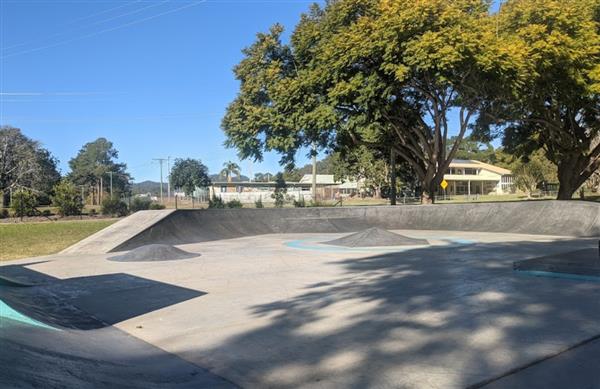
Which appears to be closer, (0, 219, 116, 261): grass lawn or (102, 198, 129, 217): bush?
(0, 219, 116, 261): grass lawn

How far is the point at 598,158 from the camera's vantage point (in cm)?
3353

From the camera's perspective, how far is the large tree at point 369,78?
22.1m

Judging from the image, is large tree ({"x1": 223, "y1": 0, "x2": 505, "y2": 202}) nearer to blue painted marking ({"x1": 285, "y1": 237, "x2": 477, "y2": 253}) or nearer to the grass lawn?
blue painted marking ({"x1": 285, "y1": 237, "x2": 477, "y2": 253})

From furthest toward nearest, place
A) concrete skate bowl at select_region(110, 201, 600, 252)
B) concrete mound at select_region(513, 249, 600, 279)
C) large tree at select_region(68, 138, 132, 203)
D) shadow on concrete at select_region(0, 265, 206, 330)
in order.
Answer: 1. large tree at select_region(68, 138, 132, 203)
2. concrete skate bowl at select_region(110, 201, 600, 252)
3. concrete mound at select_region(513, 249, 600, 279)
4. shadow on concrete at select_region(0, 265, 206, 330)

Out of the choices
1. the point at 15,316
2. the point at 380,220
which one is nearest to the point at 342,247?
the point at 380,220

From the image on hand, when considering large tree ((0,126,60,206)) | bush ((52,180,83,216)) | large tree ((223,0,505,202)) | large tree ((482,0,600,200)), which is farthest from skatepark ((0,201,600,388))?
large tree ((0,126,60,206))

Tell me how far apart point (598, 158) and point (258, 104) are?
73.2 feet

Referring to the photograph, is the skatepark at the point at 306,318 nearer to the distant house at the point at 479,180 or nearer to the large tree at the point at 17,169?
the large tree at the point at 17,169

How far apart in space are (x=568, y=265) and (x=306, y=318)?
5748mm

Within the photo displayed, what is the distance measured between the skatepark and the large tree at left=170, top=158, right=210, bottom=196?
172 ft

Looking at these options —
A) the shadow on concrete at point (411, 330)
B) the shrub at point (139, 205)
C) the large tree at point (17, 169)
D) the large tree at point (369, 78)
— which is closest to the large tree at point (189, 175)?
the large tree at point (17, 169)

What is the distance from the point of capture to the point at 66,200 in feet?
101

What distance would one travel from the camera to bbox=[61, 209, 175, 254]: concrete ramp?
16.3 meters

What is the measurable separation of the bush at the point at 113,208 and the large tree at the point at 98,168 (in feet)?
169
